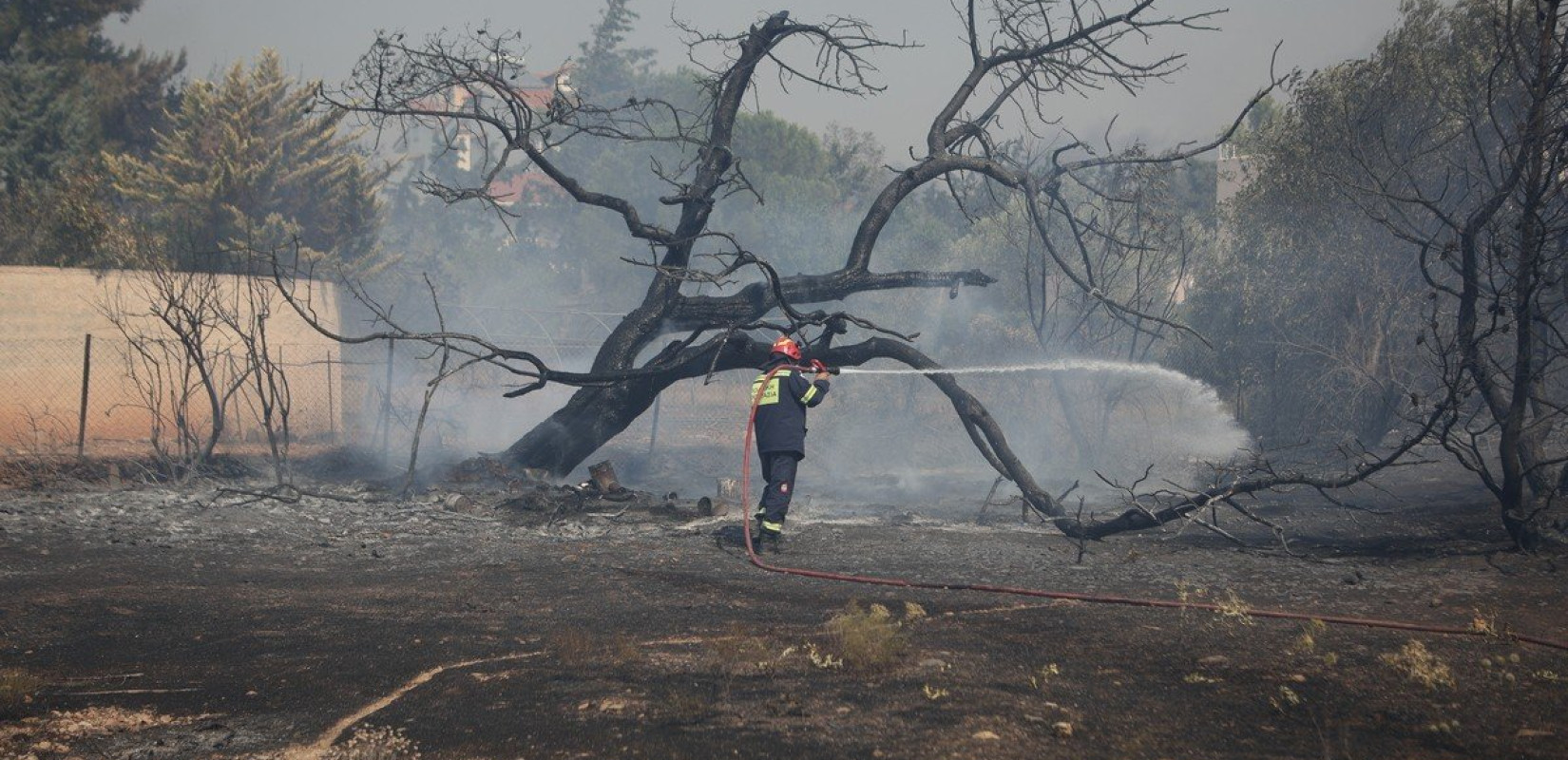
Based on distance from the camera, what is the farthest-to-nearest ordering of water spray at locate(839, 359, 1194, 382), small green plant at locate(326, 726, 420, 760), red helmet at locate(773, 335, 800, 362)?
water spray at locate(839, 359, 1194, 382)
red helmet at locate(773, 335, 800, 362)
small green plant at locate(326, 726, 420, 760)

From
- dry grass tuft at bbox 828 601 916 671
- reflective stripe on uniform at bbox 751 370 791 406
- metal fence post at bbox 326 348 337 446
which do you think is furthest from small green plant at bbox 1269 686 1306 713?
metal fence post at bbox 326 348 337 446

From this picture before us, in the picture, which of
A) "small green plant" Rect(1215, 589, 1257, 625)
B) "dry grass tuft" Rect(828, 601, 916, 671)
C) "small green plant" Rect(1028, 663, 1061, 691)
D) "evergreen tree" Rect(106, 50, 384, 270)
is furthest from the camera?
"evergreen tree" Rect(106, 50, 384, 270)

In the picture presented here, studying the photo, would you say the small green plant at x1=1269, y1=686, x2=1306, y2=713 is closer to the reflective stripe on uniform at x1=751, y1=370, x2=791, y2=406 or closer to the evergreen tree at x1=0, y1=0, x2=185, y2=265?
the reflective stripe on uniform at x1=751, y1=370, x2=791, y2=406

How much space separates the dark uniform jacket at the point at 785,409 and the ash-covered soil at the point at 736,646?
0.97 meters

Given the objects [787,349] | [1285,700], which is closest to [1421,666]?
[1285,700]

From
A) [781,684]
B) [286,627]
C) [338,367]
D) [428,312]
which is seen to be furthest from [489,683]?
[428,312]

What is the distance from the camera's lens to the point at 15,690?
4.73 m

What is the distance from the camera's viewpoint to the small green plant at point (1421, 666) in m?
4.83

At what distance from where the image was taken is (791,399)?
9.73 m

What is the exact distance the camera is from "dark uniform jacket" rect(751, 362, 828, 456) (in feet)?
31.4

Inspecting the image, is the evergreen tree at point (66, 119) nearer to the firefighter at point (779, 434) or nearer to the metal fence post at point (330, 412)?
the metal fence post at point (330, 412)

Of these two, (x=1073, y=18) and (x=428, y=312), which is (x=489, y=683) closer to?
(x=1073, y=18)

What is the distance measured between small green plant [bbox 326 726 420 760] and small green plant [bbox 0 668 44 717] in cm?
149

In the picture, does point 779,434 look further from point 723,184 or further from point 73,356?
point 73,356
